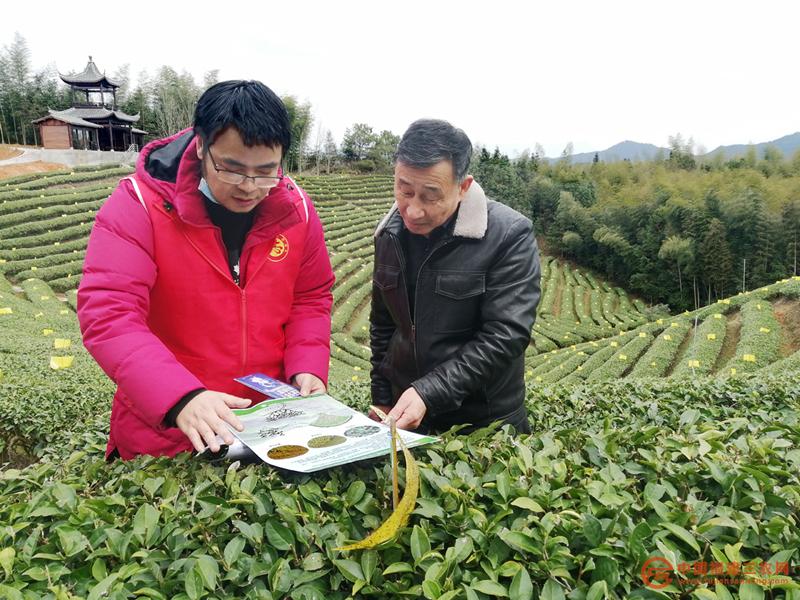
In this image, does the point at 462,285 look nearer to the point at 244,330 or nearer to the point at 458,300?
the point at 458,300

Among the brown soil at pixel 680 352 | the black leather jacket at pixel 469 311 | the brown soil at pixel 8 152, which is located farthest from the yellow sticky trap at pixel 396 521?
the brown soil at pixel 8 152

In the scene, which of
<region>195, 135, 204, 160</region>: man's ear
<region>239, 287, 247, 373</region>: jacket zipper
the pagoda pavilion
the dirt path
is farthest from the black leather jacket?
the pagoda pavilion

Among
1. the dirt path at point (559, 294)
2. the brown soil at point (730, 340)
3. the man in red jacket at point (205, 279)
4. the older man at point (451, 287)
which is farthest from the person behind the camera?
the dirt path at point (559, 294)

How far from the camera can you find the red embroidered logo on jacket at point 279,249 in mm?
1673

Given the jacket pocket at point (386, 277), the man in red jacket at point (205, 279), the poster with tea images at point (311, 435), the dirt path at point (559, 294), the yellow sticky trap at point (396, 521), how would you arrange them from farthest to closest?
1. the dirt path at point (559, 294)
2. the jacket pocket at point (386, 277)
3. the man in red jacket at point (205, 279)
4. the poster with tea images at point (311, 435)
5. the yellow sticky trap at point (396, 521)

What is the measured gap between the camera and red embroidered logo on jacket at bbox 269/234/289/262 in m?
1.67

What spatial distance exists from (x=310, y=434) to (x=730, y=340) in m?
12.9

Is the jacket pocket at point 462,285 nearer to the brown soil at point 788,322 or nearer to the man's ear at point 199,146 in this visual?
the man's ear at point 199,146

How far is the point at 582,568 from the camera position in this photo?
3.23ft

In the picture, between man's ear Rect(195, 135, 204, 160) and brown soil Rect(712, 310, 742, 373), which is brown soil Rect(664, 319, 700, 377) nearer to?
brown soil Rect(712, 310, 742, 373)

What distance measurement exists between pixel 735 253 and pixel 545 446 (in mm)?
31816

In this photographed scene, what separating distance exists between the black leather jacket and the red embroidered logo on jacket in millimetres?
384

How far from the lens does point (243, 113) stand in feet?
4.45

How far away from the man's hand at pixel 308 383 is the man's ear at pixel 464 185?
762 mm
